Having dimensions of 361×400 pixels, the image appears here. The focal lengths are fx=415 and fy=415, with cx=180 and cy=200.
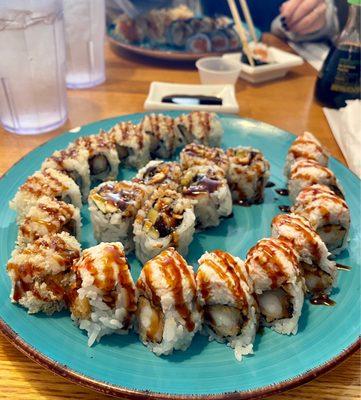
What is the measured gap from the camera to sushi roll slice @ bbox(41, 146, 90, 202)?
6.00 feet

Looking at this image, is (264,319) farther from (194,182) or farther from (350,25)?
(350,25)

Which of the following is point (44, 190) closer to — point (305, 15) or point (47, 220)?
point (47, 220)

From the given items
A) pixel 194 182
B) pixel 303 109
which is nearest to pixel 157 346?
pixel 194 182

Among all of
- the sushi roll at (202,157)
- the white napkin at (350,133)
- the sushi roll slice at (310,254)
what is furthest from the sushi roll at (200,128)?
the sushi roll slice at (310,254)

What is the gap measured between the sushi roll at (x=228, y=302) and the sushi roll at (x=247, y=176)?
69 cm

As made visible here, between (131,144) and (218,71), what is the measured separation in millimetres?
1197

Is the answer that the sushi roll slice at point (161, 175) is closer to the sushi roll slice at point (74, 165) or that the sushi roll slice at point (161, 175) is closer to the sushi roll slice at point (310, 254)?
the sushi roll slice at point (74, 165)

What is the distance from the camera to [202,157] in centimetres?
197

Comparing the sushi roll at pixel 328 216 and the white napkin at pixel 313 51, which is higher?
the sushi roll at pixel 328 216

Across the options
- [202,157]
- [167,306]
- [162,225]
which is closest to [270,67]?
[202,157]

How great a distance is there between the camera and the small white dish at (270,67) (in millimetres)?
3125

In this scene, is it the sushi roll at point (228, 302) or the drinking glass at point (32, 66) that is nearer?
the sushi roll at point (228, 302)

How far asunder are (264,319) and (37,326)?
2.33 ft

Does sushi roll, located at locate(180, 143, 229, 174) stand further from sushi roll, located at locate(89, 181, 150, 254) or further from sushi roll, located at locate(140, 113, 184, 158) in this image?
sushi roll, located at locate(89, 181, 150, 254)
